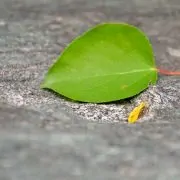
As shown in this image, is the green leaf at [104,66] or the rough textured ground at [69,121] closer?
the rough textured ground at [69,121]

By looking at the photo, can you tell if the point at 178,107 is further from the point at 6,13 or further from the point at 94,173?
the point at 6,13

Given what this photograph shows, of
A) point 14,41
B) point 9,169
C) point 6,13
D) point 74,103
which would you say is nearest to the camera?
point 9,169

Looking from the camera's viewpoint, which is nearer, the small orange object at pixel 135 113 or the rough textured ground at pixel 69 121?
the rough textured ground at pixel 69 121

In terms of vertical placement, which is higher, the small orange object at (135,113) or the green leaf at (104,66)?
the green leaf at (104,66)

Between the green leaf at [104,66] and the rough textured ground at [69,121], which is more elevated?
the green leaf at [104,66]

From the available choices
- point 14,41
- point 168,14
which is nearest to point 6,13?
point 14,41
